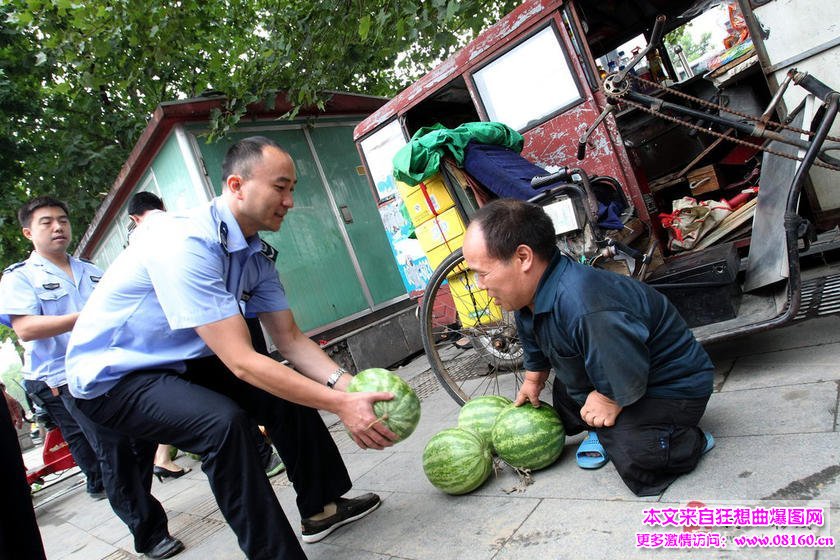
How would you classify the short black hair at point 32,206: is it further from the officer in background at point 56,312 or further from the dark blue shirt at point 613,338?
the dark blue shirt at point 613,338

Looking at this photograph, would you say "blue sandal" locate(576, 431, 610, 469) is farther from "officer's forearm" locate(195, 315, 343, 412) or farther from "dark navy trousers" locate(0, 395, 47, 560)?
"dark navy trousers" locate(0, 395, 47, 560)

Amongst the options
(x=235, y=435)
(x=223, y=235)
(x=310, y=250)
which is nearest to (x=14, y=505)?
(x=235, y=435)

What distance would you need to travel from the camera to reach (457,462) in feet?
8.57

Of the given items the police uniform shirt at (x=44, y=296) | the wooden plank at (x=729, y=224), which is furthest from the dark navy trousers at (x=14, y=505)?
the wooden plank at (x=729, y=224)

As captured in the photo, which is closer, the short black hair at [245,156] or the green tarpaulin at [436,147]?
the short black hair at [245,156]

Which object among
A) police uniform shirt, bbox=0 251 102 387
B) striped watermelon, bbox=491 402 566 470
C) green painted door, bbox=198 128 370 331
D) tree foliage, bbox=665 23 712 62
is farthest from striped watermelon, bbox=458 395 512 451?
tree foliage, bbox=665 23 712 62

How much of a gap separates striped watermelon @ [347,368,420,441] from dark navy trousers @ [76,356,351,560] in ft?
1.60

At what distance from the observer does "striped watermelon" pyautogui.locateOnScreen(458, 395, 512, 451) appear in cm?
293

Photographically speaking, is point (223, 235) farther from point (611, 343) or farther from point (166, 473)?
point (166, 473)

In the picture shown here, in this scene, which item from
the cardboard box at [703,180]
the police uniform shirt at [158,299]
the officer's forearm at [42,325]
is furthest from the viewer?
the cardboard box at [703,180]

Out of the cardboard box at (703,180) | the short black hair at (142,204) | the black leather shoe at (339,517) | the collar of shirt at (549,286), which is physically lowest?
the black leather shoe at (339,517)

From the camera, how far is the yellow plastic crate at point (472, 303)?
13.7 feet

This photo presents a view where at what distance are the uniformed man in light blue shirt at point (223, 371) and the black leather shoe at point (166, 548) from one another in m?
1.13

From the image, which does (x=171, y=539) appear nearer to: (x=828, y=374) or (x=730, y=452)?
(x=730, y=452)
